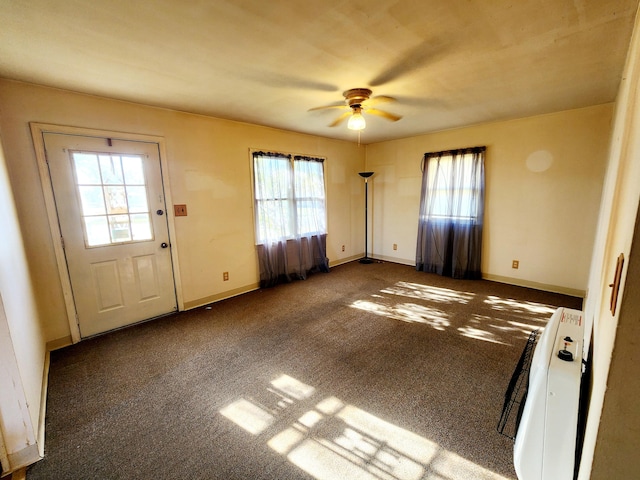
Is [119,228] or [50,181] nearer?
[50,181]

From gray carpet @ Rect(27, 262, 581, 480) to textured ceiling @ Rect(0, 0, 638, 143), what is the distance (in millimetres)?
2393

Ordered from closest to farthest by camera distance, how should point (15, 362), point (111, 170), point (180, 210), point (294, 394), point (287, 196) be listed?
point (15, 362) < point (294, 394) < point (111, 170) < point (180, 210) < point (287, 196)

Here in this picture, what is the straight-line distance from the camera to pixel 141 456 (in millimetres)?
1538

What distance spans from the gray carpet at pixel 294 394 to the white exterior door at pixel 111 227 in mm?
312

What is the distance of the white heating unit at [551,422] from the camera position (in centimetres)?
102

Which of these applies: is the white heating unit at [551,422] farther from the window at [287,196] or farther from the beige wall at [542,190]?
the window at [287,196]

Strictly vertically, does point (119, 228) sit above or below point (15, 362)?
above

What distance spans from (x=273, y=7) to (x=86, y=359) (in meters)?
3.12

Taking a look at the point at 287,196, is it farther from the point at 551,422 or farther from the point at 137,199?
the point at 551,422

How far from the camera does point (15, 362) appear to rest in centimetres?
145

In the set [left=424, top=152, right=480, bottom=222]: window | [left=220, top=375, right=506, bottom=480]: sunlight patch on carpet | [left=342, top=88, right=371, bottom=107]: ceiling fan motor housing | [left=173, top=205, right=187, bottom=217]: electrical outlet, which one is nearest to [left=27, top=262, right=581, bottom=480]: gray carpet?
[left=220, top=375, right=506, bottom=480]: sunlight patch on carpet

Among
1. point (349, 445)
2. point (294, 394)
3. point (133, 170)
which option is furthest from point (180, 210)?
point (349, 445)

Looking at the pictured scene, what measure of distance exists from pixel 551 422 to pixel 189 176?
3.68m

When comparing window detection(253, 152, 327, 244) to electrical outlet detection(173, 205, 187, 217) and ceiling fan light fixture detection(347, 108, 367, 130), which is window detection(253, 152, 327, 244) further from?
ceiling fan light fixture detection(347, 108, 367, 130)
